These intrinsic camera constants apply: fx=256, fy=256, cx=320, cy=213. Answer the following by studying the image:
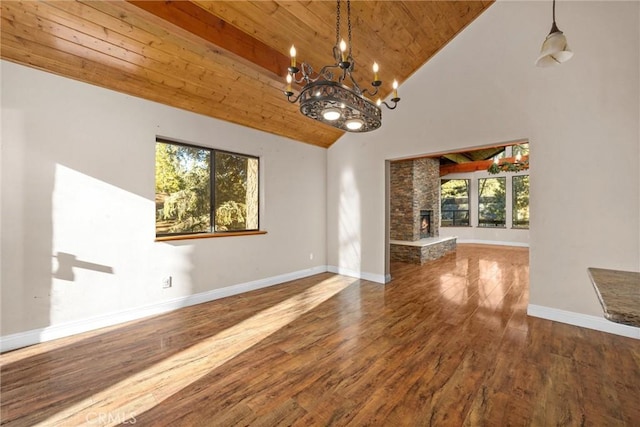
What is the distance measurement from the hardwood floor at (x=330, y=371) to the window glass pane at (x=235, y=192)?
1367mm

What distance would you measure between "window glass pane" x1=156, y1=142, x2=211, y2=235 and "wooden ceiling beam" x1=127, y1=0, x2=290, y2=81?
162cm

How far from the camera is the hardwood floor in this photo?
1670mm

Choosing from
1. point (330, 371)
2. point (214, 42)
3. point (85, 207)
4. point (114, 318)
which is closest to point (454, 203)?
point (330, 371)

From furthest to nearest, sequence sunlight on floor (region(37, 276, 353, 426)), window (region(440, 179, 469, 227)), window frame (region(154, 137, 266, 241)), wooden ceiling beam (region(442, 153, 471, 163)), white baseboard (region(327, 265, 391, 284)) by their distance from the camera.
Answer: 1. window (region(440, 179, 469, 227))
2. wooden ceiling beam (region(442, 153, 471, 163))
3. white baseboard (region(327, 265, 391, 284))
4. window frame (region(154, 137, 266, 241))
5. sunlight on floor (region(37, 276, 353, 426))

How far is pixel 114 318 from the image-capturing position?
296cm

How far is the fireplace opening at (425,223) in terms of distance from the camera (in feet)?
24.9

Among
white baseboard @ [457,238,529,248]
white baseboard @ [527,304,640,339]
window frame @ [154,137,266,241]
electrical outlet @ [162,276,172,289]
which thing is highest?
window frame @ [154,137,266,241]

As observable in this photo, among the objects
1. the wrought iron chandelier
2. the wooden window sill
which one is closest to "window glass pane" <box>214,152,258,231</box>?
the wooden window sill

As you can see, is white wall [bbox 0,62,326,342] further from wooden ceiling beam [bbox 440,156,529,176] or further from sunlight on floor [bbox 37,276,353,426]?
wooden ceiling beam [bbox 440,156,529,176]

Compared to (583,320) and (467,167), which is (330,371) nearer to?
(583,320)

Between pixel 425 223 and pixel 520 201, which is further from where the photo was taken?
pixel 520 201

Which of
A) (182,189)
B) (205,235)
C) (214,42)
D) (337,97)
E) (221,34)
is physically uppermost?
(221,34)

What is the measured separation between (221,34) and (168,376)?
312 centimetres

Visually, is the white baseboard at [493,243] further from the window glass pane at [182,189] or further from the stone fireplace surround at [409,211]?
the window glass pane at [182,189]
